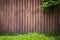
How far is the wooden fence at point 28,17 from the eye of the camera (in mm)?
12094

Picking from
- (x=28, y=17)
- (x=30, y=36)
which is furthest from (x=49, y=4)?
(x=30, y=36)

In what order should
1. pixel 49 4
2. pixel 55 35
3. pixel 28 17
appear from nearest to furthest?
pixel 49 4 → pixel 55 35 → pixel 28 17

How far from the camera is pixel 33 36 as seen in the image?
11.2 meters

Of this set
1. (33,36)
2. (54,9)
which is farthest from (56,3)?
(33,36)

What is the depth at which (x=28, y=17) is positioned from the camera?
12.1 m

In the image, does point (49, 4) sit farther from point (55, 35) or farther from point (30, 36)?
point (30, 36)

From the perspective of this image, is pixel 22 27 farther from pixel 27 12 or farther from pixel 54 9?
pixel 54 9

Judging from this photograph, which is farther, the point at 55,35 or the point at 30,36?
the point at 55,35

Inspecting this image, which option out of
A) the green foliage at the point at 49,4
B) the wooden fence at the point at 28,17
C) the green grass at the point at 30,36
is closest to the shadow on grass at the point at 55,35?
the green grass at the point at 30,36

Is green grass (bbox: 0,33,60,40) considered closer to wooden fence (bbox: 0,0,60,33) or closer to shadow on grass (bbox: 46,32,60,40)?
shadow on grass (bbox: 46,32,60,40)

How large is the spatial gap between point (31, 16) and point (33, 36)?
A: 1.35m

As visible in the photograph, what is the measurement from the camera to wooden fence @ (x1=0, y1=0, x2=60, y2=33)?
12.1m

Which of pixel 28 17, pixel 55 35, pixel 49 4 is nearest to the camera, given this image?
pixel 49 4

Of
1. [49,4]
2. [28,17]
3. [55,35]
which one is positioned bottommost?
[55,35]
